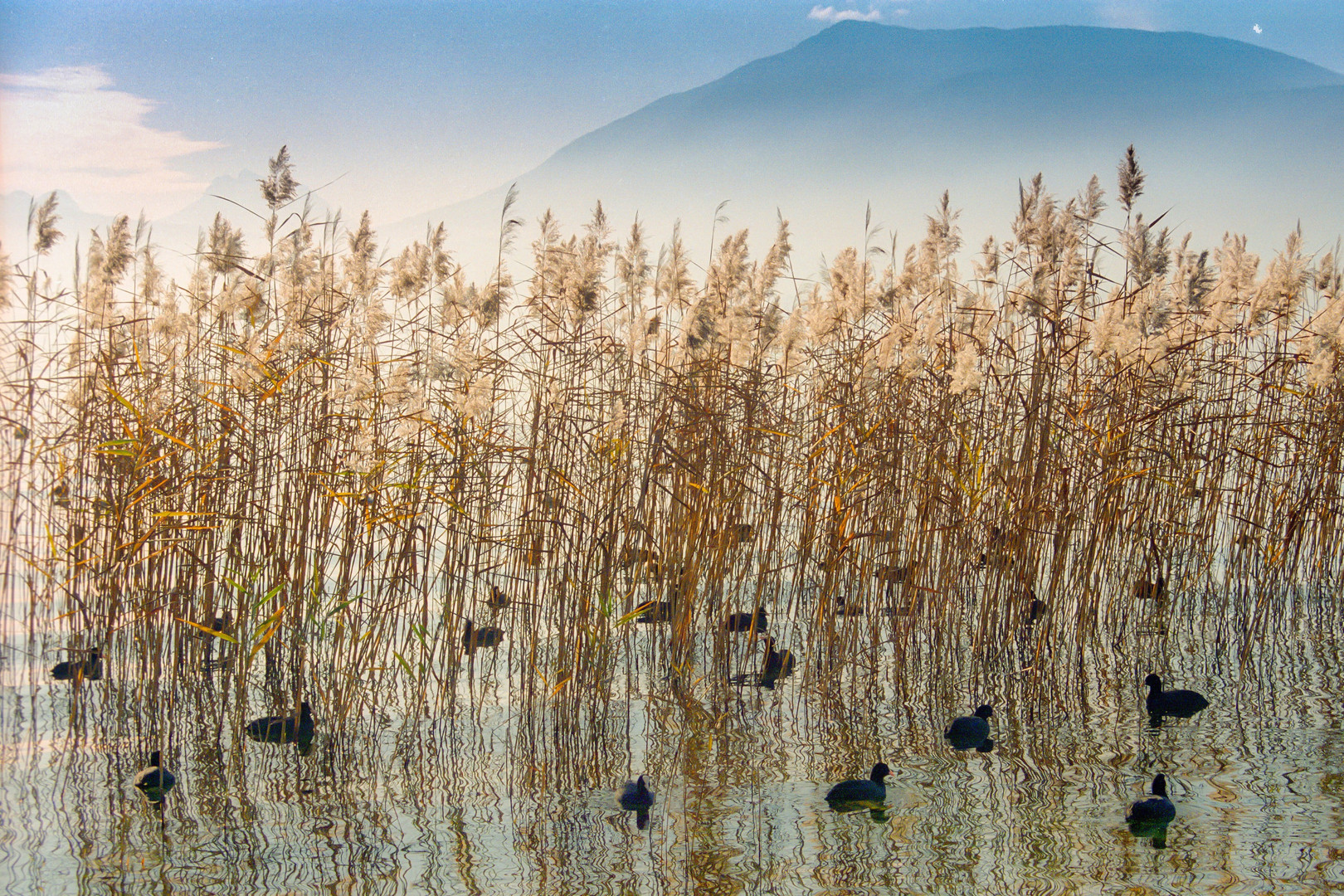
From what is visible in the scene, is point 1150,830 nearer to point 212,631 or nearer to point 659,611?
point 659,611

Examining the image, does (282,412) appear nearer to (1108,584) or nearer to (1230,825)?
(1230,825)

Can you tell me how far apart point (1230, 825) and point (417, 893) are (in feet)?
6.17

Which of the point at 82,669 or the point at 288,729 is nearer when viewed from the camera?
the point at 288,729

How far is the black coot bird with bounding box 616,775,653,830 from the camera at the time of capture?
7.21 feet

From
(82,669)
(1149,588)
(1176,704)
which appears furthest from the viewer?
(1149,588)

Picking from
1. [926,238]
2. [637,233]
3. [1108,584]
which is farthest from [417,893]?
[926,238]

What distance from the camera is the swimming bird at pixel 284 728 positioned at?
2.61 meters

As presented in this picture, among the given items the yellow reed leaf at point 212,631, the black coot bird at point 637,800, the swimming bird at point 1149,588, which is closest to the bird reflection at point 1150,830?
the black coot bird at point 637,800

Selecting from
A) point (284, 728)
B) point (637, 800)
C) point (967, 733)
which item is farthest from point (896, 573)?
point (284, 728)

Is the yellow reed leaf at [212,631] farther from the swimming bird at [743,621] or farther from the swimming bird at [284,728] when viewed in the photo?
the swimming bird at [743,621]

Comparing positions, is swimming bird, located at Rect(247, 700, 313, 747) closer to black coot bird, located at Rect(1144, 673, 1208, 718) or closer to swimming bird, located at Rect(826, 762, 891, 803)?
swimming bird, located at Rect(826, 762, 891, 803)

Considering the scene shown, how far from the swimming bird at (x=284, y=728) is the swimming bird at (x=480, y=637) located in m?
0.51

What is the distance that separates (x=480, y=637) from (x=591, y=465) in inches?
27.6

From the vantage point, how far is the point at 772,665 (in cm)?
331
